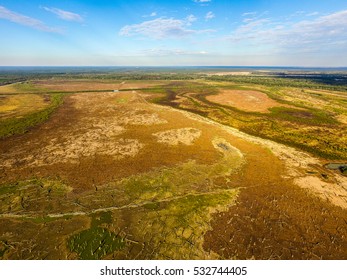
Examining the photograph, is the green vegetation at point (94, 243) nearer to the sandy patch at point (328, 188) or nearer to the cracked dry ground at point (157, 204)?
the cracked dry ground at point (157, 204)

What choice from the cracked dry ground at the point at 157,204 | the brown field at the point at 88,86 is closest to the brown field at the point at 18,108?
the cracked dry ground at the point at 157,204

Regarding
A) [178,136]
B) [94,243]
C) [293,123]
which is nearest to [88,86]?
[178,136]

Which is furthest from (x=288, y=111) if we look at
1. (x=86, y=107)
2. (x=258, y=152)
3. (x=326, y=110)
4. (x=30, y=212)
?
(x=30, y=212)

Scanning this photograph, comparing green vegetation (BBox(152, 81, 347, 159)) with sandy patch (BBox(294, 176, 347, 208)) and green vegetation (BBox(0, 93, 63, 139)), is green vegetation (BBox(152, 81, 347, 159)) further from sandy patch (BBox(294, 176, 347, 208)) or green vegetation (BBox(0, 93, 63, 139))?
green vegetation (BBox(0, 93, 63, 139))

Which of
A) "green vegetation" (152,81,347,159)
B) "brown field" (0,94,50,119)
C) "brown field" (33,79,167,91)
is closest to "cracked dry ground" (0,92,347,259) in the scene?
"green vegetation" (152,81,347,159)

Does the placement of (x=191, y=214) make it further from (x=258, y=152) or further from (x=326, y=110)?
(x=326, y=110)
